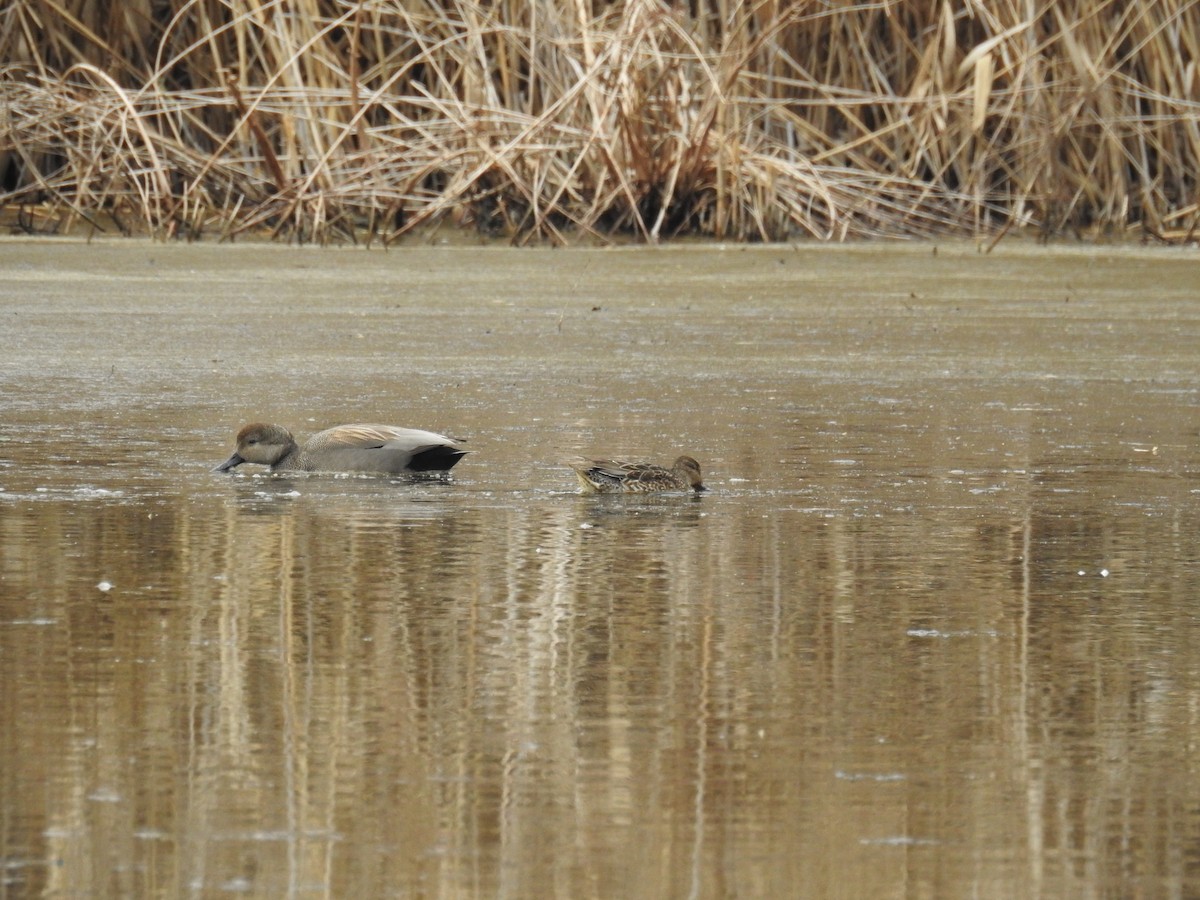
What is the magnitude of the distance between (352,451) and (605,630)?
6.17 ft

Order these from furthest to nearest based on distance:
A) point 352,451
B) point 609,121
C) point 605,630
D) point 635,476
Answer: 1. point 609,121
2. point 352,451
3. point 635,476
4. point 605,630

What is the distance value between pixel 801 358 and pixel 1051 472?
2.66 metres

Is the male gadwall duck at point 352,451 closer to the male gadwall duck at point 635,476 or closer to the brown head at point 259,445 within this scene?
the brown head at point 259,445

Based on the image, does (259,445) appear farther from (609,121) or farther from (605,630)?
(609,121)

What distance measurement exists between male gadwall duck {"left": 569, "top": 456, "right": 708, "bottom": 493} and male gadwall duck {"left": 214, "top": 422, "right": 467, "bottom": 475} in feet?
1.21

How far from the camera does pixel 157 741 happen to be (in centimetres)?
301

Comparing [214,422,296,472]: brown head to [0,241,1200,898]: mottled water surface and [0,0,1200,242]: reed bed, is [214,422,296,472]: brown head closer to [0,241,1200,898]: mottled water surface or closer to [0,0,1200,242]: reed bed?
[0,241,1200,898]: mottled water surface

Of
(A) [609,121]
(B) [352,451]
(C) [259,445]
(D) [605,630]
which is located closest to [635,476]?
(B) [352,451]

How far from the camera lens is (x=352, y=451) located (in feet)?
18.2

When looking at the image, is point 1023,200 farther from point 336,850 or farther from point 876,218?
point 336,850

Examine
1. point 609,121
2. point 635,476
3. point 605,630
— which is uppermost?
point 609,121

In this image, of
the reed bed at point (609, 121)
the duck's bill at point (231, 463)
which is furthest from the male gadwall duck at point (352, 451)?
the reed bed at point (609, 121)

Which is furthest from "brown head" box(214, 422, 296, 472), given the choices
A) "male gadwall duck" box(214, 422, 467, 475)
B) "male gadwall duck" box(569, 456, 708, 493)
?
"male gadwall duck" box(569, 456, 708, 493)

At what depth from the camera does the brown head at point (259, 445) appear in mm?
5562
